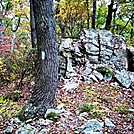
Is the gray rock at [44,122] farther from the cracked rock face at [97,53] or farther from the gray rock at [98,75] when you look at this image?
the gray rock at [98,75]

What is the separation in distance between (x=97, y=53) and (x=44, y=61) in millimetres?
3605

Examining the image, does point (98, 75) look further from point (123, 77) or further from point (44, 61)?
point (44, 61)

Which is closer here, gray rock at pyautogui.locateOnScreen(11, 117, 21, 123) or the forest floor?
the forest floor

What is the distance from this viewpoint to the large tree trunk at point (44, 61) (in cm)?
457

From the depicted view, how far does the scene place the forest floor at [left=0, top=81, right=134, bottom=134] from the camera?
4.53 metres

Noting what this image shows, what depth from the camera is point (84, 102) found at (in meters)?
5.60

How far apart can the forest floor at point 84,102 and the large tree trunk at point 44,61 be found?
1.65 feet

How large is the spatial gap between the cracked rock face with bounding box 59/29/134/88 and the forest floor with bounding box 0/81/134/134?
0.88 m

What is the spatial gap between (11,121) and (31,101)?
0.63 metres

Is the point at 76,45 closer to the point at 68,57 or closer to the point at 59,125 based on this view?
the point at 68,57

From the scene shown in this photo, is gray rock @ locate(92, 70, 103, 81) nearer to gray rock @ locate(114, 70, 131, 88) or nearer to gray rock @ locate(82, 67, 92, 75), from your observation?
gray rock @ locate(82, 67, 92, 75)

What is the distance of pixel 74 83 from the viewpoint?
6707mm

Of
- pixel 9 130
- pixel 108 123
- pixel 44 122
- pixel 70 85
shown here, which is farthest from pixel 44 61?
pixel 70 85

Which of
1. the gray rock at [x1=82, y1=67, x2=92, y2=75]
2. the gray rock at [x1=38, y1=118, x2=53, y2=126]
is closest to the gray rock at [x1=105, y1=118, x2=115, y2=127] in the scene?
the gray rock at [x1=38, y1=118, x2=53, y2=126]
